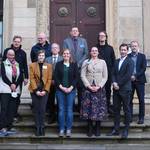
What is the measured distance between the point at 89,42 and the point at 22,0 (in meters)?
1.95

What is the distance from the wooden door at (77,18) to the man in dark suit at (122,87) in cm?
243

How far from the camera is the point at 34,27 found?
11.8 m

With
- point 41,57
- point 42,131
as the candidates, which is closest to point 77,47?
point 41,57

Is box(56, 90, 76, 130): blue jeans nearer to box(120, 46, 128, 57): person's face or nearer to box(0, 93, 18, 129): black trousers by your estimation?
box(0, 93, 18, 129): black trousers

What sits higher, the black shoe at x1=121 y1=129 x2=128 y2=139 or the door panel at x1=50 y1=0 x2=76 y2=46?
the door panel at x1=50 y1=0 x2=76 y2=46

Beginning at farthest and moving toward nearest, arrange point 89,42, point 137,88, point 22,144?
point 89,42 < point 137,88 < point 22,144

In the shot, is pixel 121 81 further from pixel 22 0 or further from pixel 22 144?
pixel 22 0

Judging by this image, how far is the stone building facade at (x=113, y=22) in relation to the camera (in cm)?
1170

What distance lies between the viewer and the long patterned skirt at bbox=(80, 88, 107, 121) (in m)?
9.63

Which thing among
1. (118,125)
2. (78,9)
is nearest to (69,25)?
(78,9)

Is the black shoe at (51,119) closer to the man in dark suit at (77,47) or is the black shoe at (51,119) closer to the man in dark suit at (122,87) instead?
the man in dark suit at (77,47)

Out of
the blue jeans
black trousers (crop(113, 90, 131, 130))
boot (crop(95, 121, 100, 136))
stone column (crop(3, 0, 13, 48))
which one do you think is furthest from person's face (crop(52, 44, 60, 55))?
stone column (crop(3, 0, 13, 48))

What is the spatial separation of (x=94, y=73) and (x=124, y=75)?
60 centimetres

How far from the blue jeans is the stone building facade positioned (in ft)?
8.00
